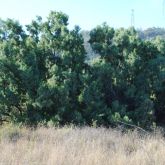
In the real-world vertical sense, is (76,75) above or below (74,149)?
above

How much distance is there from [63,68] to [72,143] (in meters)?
10.1

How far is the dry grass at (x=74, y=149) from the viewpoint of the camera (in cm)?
729

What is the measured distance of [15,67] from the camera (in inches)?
727

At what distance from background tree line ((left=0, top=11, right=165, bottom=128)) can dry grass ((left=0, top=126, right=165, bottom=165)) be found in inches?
270

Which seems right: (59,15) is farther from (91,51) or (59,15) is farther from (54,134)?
(54,134)

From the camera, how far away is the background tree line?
58.9ft

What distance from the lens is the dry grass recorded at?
7.29m

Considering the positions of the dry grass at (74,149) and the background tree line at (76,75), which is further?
the background tree line at (76,75)

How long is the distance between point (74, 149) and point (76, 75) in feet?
34.5

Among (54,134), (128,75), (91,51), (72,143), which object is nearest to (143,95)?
(128,75)

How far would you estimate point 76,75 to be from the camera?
60.7 ft

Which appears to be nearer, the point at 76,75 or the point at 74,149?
the point at 74,149

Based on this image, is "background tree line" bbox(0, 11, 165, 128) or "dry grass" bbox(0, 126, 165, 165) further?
"background tree line" bbox(0, 11, 165, 128)

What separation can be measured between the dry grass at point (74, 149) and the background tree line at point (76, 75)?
686cm
